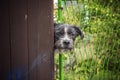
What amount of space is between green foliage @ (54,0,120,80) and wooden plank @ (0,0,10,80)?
3.96ft

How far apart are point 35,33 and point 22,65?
38 centimetres

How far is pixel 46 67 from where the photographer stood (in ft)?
10.2

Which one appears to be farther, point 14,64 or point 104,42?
point 104,42

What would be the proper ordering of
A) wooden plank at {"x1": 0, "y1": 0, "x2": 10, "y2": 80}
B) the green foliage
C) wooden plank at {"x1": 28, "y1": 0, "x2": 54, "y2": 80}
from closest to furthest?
wooden plank at {"x1": 0, "y1": 0, "x2": 10, "y2": 80} → wooden plank at {"x1": 28, "y1": 0, "x2": 54, "y2": 80} → the green foliage

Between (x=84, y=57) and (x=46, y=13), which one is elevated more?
(x=46, y=13)

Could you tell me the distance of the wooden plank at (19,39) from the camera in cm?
286

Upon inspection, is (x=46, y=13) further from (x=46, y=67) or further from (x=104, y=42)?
(x=104, y=42)

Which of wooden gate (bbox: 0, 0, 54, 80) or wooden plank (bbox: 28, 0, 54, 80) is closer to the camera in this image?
wooden gate (bbox: 0, 0, 54, 80)

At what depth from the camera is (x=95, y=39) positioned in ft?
13.3

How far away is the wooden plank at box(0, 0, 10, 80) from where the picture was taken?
2.82 metres

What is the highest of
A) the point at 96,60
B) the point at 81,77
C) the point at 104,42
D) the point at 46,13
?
the point at 46,13

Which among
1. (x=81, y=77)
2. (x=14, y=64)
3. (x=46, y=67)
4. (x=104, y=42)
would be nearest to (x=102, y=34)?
(x=104, y=42)

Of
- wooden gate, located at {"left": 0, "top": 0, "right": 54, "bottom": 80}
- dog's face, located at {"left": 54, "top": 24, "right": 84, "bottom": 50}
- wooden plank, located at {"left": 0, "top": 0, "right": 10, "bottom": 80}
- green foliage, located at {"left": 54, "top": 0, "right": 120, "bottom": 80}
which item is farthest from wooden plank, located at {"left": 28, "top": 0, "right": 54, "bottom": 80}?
green foliage, located at {"left": 54, "top": 0, "right": 120, "bottom": 80}

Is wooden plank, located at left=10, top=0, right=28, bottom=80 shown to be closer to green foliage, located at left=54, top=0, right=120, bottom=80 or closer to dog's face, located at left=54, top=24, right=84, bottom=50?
dog's face, located at left=54, top=24, right=84, bottom=50
